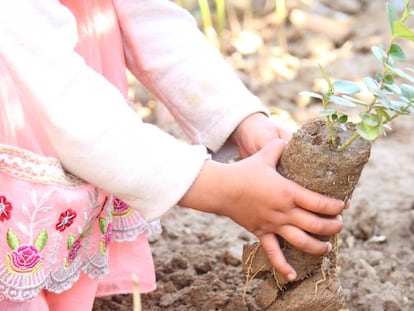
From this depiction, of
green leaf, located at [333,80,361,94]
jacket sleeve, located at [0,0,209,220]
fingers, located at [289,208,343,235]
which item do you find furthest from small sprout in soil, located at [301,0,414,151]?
jacket sleeve, located at [0,0,209,220]

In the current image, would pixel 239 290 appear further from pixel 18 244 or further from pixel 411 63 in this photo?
pixel 411 63

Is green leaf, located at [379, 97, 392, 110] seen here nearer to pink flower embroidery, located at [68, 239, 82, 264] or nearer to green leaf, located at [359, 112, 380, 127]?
green leaf, located at [359, 112, 380, 127]

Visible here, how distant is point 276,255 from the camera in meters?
1.32

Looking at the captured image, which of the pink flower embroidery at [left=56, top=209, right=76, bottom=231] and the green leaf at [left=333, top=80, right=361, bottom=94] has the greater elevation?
the green leaf at [left=333, top=80, right=361, bottom=94]

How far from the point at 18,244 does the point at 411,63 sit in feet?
5.57

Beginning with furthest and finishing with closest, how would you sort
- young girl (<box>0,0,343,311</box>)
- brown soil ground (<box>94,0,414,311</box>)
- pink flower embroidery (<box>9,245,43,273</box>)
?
brown soil ground (<box>94,0,414,311</box>), pink flower embroidery (<box>9,245,43,273</box>), young girl (<box>0,0,343,311</box>)

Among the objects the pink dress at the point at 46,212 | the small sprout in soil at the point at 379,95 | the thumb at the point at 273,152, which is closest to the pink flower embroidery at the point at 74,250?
the pink dress at the point at 46,212

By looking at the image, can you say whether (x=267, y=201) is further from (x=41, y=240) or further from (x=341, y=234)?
(x=341, y=234)

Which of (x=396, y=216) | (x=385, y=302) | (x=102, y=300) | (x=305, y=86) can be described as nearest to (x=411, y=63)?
(x=305, y=86)

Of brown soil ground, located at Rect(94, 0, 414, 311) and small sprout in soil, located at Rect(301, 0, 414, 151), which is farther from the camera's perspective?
brown soil ground, located at Rect(94, 0, 414, 311)

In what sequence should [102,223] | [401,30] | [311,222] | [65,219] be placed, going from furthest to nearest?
[102,223], [65,219], [311,222], [401,30]

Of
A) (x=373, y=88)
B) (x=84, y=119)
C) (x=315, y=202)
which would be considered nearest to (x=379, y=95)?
(x=373, y=88)

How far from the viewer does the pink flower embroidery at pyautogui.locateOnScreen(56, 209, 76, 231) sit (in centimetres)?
137

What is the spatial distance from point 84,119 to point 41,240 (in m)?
0.23
